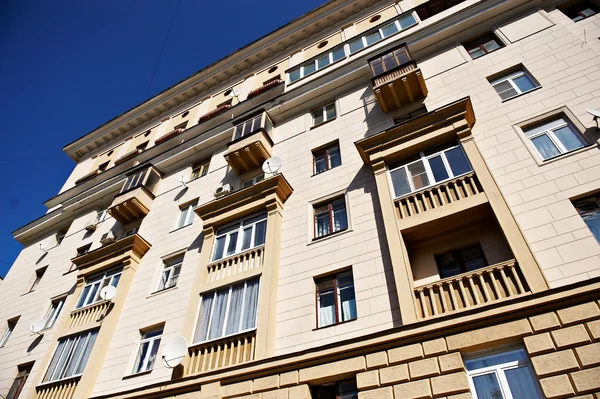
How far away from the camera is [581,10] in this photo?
45.2ft

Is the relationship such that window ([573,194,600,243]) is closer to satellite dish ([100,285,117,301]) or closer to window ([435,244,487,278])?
window ([435,244,487,278])

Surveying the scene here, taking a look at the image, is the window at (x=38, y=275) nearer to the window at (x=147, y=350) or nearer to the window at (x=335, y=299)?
the window at (x=147, y=350)

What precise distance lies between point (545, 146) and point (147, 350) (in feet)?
44.0

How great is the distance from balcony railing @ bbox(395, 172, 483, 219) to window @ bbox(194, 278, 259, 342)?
4920 millimetres

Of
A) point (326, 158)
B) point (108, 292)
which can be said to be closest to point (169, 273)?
point (108, 292)

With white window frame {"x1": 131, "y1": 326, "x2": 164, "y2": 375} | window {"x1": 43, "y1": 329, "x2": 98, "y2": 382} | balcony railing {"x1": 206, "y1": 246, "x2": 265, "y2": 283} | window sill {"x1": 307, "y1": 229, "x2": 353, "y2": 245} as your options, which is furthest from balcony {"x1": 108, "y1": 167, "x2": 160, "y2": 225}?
window sill {"x1": 307, "y1": 229, "x2": 353, "y2": 245}

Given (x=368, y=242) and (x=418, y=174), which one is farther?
(x=418, y=174)

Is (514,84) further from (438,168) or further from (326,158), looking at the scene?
(326,158)

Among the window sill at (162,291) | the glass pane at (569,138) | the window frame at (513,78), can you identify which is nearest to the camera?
the glass pane at (569,138)

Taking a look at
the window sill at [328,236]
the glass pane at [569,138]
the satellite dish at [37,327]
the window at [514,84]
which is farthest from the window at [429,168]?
the satellite dish at [37,327]

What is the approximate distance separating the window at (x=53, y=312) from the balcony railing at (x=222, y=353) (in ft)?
31.5

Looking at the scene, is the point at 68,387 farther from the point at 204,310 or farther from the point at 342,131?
the point at 342,131

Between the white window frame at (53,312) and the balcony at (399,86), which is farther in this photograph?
the white window frame at (53,312)

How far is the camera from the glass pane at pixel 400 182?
36.0 ft
